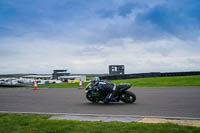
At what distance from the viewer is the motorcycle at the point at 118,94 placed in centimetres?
1075

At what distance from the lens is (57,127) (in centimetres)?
592

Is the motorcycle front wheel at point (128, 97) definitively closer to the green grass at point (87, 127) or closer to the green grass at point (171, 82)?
the green grass at point (87, 127)

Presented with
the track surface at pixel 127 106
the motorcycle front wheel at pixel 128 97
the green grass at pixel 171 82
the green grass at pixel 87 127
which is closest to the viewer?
→ the green grass at pixel 87 127

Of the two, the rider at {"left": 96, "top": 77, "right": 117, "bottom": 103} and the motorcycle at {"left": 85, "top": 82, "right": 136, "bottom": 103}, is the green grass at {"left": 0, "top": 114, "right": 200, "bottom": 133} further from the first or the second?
the motorcycle at {"left": 85, "top": 82, "right": 136, "bottom": 103}

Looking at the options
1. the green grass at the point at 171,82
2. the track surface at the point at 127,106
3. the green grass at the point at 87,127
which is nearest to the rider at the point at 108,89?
the track surface at the point at 127,106

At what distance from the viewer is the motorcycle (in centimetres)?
1075

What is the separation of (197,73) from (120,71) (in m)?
12.2

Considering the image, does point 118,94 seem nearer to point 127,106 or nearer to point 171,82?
point 127,106

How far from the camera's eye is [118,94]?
10891 millimetres

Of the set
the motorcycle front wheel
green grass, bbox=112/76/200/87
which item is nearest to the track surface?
the motorcycle front wheel

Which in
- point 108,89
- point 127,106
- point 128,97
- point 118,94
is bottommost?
point 127,106

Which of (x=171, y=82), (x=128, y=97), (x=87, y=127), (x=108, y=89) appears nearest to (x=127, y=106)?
(x=128, y=97)

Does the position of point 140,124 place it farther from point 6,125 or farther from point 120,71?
point 120,71

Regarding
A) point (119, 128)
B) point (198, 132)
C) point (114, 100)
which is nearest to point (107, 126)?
point (119, 128)
